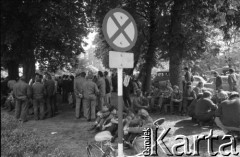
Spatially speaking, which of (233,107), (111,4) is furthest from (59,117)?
(233,107)

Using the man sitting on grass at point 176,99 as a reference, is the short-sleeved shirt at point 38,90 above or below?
above

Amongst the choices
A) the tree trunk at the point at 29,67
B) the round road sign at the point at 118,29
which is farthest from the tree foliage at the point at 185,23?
the round road sign at the point at 118,29

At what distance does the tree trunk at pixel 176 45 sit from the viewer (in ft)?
42.0

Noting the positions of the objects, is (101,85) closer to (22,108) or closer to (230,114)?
(22,108)

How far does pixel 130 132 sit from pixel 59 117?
20.4ft

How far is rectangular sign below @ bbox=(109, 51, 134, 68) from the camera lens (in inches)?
174

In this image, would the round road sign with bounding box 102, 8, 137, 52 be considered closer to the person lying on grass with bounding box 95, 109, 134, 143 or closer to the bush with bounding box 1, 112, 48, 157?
the person lying on grass with bounding box 95, 109, 134, 143

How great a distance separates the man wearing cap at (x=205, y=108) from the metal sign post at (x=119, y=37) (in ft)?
15.5

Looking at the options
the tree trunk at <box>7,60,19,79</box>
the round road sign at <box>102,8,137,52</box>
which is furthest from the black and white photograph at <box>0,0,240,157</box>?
the tree trunk at <box>7,60,19,79</box>

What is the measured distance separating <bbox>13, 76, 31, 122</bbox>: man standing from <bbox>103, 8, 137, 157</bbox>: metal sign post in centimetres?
783

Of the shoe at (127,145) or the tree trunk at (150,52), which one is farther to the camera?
the tree trunk at (150,52)

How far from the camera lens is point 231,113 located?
22.7 ft

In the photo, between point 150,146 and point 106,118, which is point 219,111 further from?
point 106,118

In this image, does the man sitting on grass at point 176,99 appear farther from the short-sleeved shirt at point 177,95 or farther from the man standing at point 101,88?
the man standing at point 101,88
